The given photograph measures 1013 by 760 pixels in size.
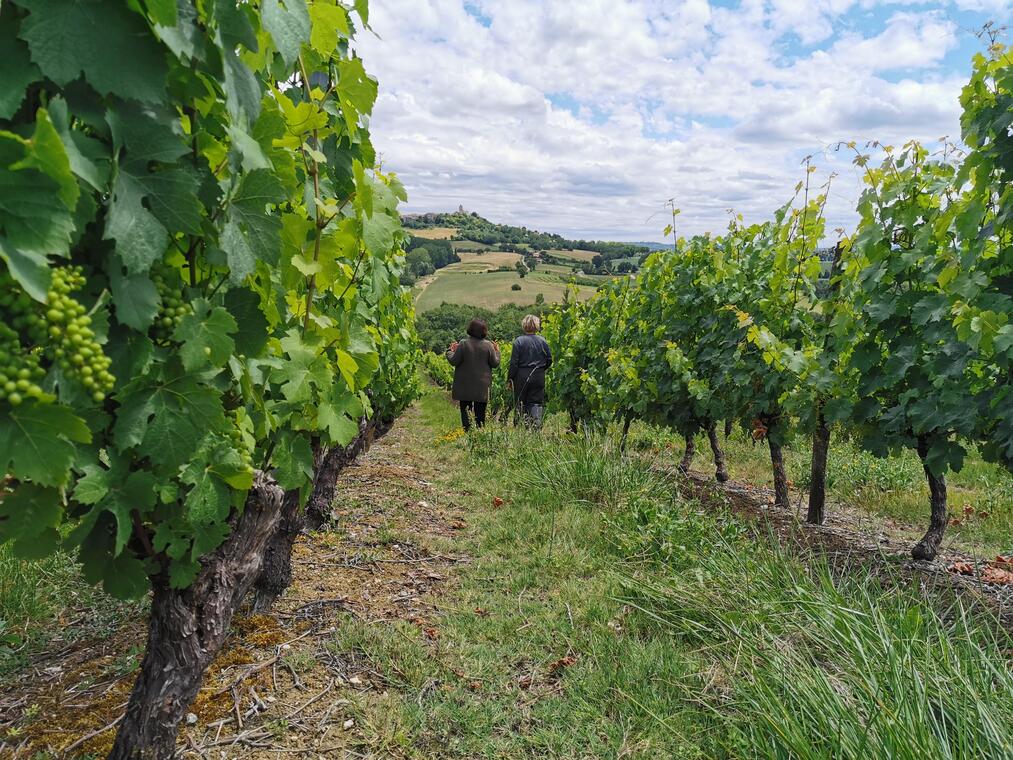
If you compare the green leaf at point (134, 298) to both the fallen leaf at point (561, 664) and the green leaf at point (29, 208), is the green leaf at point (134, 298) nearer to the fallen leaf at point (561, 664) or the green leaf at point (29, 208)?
the green leaf at point (29, 208)

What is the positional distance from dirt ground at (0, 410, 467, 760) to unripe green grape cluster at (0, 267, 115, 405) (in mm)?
1764

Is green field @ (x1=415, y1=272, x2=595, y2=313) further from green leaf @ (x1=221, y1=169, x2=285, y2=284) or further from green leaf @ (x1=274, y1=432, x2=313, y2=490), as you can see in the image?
green leaf @ (x1=221, y1=169, x2=285, y2=284)

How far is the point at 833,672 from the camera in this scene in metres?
2.67

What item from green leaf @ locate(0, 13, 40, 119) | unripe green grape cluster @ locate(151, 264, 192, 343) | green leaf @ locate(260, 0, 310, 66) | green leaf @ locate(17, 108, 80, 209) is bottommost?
unripe green grape cluster @ locate(151, 264, 192, 343)

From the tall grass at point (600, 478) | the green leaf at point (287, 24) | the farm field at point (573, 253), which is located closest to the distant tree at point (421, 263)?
the farm field at point (573, 253)

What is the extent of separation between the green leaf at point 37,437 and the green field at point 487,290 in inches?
1470

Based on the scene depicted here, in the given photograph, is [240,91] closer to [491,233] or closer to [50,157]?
[50,157]

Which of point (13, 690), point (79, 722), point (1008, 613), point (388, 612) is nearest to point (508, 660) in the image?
point (388, 612)

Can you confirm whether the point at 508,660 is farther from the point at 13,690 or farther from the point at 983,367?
the point at 983,367

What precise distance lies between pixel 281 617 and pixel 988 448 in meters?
4.61

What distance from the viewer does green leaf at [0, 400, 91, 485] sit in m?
1.18

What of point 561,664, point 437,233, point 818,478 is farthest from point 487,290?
point 561,664

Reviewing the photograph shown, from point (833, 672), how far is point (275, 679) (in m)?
2.41

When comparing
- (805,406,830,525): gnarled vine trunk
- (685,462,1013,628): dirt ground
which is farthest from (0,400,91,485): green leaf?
(805,406,830,525): gnarled vine trunk
